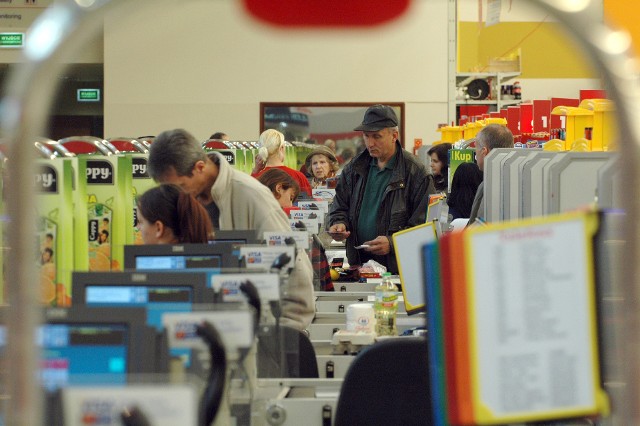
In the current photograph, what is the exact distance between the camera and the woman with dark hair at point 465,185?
7.58 metres

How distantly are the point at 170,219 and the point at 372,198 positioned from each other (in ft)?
9.64

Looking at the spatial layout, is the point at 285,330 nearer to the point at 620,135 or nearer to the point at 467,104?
the point at 620,135

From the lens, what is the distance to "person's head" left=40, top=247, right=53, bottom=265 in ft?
9.85

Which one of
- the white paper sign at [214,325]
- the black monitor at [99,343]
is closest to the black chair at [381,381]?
the white paper sign at [214,325]

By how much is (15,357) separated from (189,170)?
3.08 m

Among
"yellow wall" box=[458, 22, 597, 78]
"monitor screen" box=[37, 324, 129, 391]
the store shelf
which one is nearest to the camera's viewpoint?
"monitor screen" box=[37, 324, 129, 391]

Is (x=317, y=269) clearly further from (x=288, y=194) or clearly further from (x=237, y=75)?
(x=237, y=75)

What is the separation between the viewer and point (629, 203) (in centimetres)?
Answer: 123

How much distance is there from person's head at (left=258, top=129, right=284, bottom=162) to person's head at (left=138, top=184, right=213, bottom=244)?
11.4ft

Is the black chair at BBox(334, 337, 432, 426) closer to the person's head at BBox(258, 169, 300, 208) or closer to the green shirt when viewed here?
the person's head at BBox(258, 169, 300, 208)

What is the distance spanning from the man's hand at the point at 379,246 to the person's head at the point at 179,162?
1.65 m

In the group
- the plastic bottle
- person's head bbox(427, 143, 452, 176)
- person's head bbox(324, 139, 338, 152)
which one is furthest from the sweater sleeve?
person's head bbox(324, 139, 338, 152)

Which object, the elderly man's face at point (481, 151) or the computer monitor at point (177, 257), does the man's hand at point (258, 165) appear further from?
the computer monitor at point (177, 257)

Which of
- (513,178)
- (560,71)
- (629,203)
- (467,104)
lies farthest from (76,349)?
(560,71)
